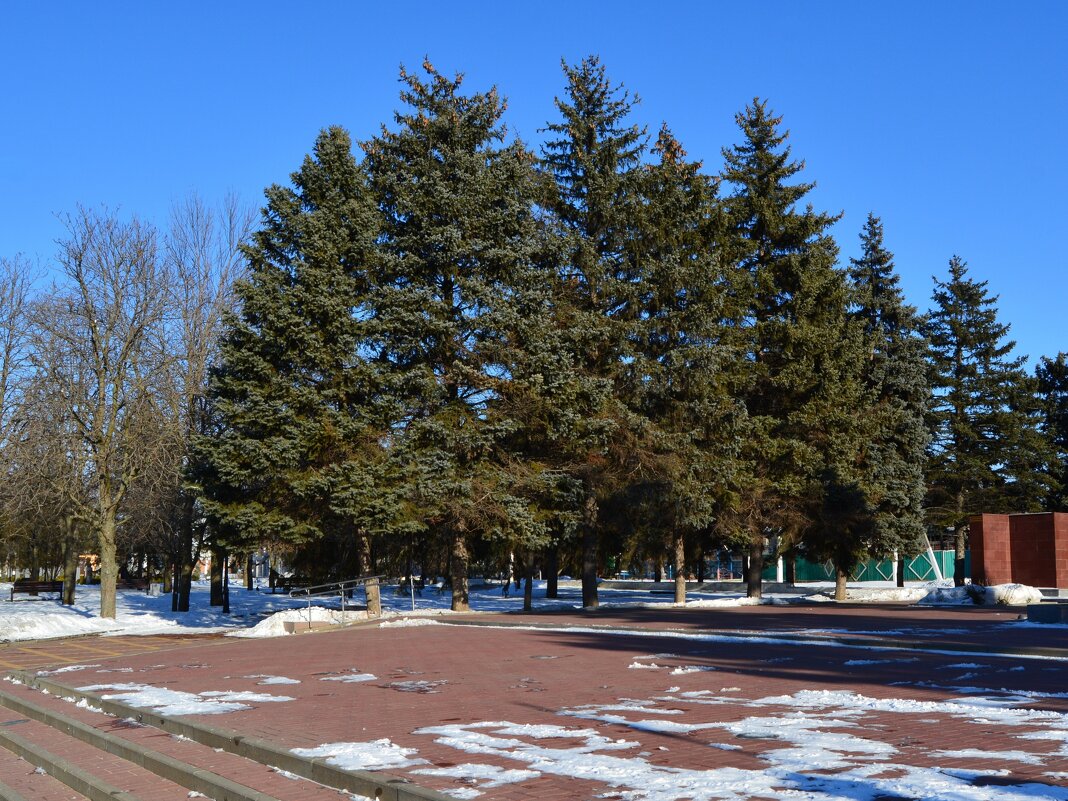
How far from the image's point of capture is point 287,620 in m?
25.2

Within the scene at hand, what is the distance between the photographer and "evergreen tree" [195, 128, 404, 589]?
26453 mm

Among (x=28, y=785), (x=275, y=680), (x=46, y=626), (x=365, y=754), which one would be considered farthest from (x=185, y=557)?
(x=365, y=754)

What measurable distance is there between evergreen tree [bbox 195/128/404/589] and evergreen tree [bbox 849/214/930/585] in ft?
66.2

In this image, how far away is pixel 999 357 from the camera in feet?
191

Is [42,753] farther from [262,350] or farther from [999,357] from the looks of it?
[999,357]

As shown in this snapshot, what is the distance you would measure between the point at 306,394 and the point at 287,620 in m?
6.00

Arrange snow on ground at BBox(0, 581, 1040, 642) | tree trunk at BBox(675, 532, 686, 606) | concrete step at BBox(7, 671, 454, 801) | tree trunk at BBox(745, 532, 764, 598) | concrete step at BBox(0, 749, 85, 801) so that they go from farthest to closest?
tree trunk at BBox(745, 532, 764, 598), tree trunk at BBox(675, 532, 686, 606), snow on ground at BBox(0, 581, 1040, 642), concrete step at BBox(0, 749, 85, 801), concrete step at BBox(7, 671, 454, 801)

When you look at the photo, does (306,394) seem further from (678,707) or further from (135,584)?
(135,584)

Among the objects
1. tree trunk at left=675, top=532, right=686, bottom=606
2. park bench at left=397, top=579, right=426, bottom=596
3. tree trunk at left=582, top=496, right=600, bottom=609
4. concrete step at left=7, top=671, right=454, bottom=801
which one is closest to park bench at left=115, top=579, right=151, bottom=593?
park bench at left=397, top=579, right=426, bottom=596

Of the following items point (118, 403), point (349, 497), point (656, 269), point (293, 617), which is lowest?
point (293, 617)

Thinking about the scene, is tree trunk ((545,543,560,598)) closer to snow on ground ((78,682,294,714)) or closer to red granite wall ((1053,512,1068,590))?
red granite wall ((1053,512,1068,590))

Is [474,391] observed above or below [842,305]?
below

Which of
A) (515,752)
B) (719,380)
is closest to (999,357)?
(719,380)

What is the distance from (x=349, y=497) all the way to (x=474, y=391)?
556cm
